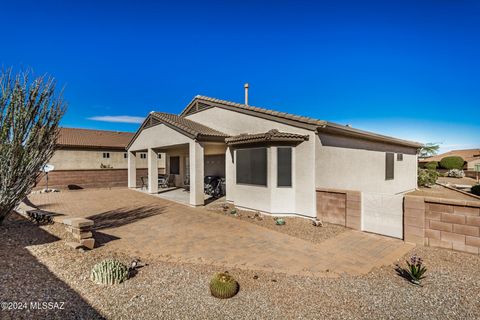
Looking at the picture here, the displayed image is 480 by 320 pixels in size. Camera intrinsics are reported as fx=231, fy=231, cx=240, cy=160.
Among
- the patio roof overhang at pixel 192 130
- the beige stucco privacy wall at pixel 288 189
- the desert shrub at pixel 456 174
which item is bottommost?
the desert shrub at pixel 456 174

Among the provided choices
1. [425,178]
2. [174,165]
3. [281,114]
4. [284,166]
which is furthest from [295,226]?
[425,178]

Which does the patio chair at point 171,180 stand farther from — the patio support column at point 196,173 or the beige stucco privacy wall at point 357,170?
A: the beige stucco privacy wall at point 357,170

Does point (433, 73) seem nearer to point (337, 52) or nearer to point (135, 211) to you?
point (337, 52)

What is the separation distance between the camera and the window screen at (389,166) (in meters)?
14.7

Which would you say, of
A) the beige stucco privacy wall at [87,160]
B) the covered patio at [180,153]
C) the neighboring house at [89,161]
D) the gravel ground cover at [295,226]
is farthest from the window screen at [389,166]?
the beige stucco privacy wall at [87,160]

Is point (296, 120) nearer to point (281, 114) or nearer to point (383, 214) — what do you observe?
point (281, 114)

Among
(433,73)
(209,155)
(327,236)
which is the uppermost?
(433,73)

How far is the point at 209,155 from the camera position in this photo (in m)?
16.2

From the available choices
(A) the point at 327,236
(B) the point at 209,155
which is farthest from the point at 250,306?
(B) the point at 209,155

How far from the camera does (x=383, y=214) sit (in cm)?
738

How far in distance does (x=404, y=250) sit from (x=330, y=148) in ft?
16.1

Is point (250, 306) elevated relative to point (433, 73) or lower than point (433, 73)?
lower

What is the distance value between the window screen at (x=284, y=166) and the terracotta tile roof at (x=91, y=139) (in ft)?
65.1

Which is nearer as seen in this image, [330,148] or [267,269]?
[267,269]
